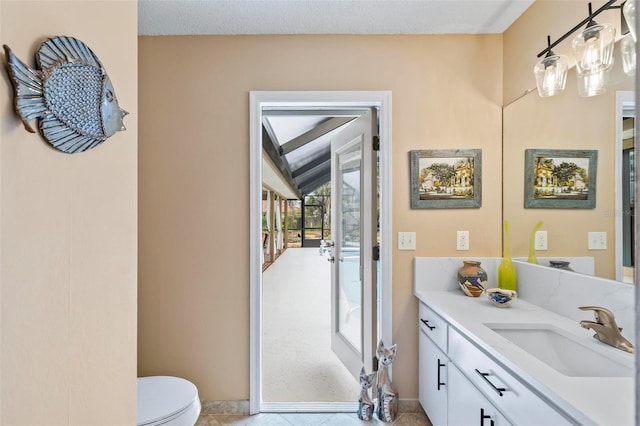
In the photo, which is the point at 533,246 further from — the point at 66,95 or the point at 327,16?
the point at 66,95

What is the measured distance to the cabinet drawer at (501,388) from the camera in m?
0.94

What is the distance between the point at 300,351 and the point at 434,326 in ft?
5.47

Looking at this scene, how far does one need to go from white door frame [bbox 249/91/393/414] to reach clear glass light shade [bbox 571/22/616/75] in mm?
940

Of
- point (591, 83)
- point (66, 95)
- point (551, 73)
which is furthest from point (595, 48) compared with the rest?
point (66, 95)

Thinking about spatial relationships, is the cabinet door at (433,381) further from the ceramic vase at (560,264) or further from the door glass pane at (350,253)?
the ceramic vase at (560,264)

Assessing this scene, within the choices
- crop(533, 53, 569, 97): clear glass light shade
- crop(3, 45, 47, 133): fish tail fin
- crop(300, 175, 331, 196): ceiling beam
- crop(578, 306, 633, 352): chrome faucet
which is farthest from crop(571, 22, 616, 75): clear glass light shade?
crop(300, 175, 331, 196): ceiling beam

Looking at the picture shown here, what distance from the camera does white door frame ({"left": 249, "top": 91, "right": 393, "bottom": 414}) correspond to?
1.99m

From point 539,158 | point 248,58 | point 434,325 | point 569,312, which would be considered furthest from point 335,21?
point 569,312

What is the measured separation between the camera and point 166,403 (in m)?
1.41

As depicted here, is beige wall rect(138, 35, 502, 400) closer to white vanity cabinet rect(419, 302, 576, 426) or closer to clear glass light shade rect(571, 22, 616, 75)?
white vanity cabinet rect(419, 302, 576, 426)

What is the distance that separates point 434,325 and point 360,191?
102 cm

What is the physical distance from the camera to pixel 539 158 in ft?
5.55

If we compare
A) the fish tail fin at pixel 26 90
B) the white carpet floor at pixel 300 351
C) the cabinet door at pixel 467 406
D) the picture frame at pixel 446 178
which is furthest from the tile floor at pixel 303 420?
the fish tail fin at pixel 26 90

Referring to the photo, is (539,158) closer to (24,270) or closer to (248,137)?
(248,137)
